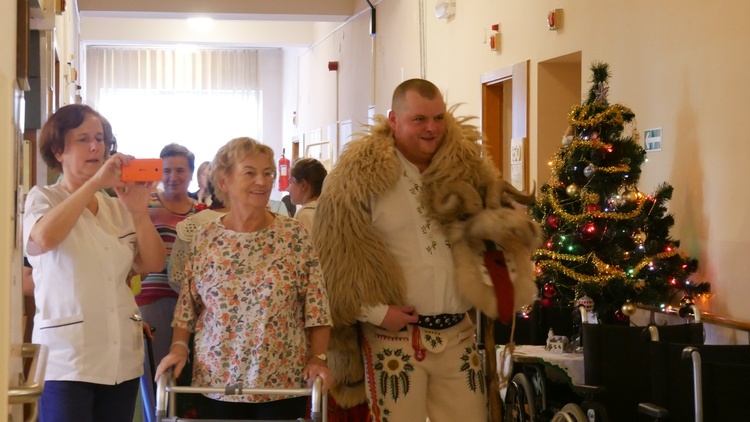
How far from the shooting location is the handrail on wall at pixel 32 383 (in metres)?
1.30

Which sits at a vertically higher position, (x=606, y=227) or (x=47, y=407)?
(x=606, y=227)

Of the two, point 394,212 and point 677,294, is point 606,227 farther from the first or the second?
point 394,212

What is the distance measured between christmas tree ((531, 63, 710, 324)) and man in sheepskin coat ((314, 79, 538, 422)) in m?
1.32

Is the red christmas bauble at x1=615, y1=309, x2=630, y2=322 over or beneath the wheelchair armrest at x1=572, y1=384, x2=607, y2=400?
over

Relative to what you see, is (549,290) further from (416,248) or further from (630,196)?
(416,248)

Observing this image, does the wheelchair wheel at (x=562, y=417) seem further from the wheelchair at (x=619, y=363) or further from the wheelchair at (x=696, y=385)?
the wheelchair at (x=696, y=385)

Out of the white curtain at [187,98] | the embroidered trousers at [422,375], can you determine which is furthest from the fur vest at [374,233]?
the white curtain at [187,98]

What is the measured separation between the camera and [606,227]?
455cm

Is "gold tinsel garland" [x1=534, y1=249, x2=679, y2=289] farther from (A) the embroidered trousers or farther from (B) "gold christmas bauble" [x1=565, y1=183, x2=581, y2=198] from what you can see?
(A) the embroidered trousers

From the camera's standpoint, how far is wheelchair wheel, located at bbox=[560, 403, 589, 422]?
149 inches

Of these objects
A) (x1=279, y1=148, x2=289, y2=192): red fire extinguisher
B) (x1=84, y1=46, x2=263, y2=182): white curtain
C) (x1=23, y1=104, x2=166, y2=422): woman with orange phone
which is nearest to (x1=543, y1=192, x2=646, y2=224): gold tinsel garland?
(x1=23, y1=104, x2=166, y2=422): woman with orange phone

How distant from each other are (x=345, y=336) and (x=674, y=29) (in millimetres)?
2721

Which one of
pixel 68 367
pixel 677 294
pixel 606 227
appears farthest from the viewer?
pixel 677 294

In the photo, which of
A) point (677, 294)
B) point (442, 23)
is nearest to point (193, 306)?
point (677, 294)
